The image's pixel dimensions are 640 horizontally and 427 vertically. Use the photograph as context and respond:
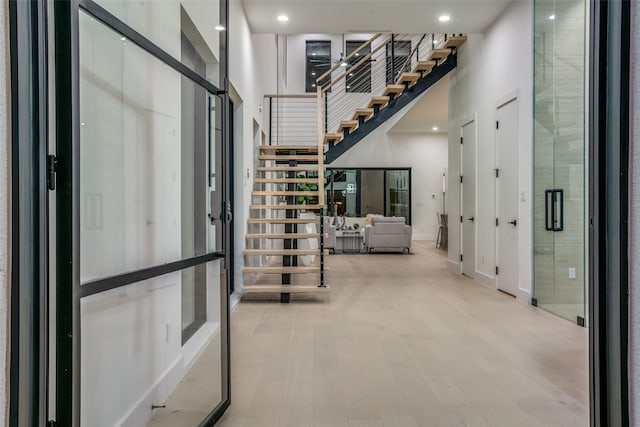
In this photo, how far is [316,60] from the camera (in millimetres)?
12359

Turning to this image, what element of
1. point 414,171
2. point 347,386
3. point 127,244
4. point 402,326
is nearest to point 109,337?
point 127,244

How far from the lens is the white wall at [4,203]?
100 cm

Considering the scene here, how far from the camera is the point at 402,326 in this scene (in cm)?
388

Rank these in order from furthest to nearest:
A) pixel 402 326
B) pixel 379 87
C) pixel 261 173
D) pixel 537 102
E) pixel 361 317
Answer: pixel 379 87, pixel 261 173, pixel 537 102, pixel 361 317, pixel 402 326

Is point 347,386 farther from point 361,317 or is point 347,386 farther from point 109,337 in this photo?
point 361,317

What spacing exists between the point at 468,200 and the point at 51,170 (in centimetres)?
610

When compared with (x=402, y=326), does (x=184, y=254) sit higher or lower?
higher

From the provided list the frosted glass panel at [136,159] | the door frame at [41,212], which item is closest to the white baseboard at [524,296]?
the frosted glass panel at [136,159]

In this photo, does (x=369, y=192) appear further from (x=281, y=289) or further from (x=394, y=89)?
(x=281, y=289)

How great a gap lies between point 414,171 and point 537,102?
27.2 ft

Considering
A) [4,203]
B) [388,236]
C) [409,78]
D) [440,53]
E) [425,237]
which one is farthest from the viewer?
[425,237]

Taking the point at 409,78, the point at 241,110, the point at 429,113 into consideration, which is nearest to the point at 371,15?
the point at 241,110

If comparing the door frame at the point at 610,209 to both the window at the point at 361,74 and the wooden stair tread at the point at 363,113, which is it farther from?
the window at the point at 361,74

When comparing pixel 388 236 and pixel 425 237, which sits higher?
pixel 388 236
